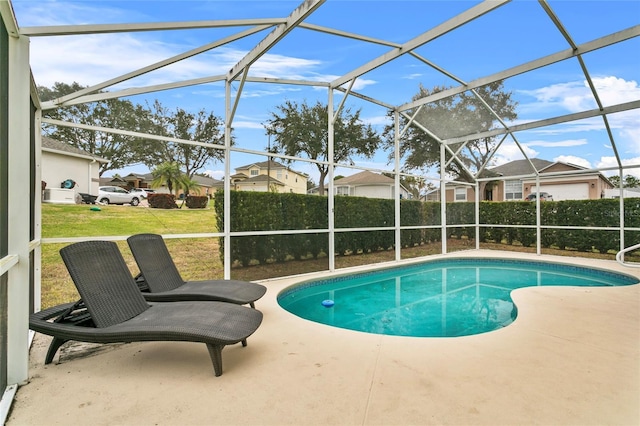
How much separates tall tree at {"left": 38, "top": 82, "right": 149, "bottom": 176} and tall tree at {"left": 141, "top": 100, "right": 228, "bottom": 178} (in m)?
0.22

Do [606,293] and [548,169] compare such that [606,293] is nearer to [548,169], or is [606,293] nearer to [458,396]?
[458,396]

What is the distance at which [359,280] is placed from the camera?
822cm

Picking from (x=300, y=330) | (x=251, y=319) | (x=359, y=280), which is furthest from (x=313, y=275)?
(x=251, y=319)

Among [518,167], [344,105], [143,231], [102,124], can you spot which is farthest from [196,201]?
[518,167]

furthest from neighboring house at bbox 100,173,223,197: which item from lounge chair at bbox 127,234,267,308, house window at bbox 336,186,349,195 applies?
house window at bbox 336,186,349,195

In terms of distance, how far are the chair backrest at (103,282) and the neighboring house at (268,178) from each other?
3.44 m

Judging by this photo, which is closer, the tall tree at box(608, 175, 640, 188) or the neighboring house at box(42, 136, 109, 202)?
the neighboring house at box(42, 136, 109, 202)

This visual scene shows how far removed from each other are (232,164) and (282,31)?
2857 mm

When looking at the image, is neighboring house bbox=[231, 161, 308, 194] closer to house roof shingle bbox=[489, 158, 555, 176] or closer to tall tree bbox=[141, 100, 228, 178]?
tall tree bbox=[141, 100, 228, 178]

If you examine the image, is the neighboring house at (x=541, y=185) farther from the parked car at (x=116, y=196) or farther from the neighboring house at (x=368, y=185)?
the parked car at (x=116, y=196)

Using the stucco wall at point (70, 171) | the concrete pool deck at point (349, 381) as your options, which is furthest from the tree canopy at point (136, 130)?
the concrete pool deck at point (349, 381)

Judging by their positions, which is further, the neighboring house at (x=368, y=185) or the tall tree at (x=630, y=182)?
the tall tree at (x=630, y=182)

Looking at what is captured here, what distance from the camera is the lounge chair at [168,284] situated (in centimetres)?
407

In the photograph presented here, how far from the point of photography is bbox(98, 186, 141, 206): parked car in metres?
5.40
